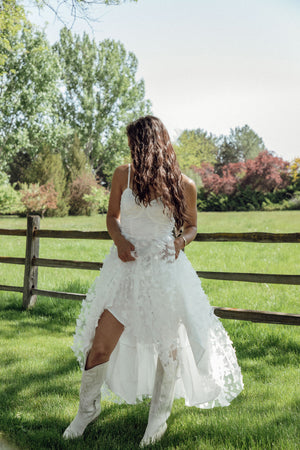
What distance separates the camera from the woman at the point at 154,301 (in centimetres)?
249

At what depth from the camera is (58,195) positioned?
2794 centimetres

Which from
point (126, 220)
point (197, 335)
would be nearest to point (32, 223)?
point (126, 220)

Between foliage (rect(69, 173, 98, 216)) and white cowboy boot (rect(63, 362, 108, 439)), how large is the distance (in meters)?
27.0

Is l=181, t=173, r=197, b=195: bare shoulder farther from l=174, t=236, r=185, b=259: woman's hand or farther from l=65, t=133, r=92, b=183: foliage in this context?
l=65, t=133, r=92, b=183: foliage

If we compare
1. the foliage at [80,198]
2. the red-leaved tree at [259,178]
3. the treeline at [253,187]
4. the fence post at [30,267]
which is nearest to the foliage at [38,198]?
the foliage at [80,198]

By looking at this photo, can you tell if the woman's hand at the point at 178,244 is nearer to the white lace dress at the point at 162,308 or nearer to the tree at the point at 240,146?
the white lace dress at the point at 162,308

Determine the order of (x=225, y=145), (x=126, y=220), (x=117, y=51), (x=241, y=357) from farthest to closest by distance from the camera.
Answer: (x=225, y=145) < (x=117, y=51) < (x=241, y=357) < (x=126, y=220)

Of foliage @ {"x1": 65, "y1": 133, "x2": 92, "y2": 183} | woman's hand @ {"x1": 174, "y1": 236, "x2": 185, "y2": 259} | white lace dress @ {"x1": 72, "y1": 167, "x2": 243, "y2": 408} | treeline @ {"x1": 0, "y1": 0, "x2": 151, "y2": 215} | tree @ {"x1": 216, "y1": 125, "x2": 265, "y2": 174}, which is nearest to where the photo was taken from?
white lace dress @ {"x1": 72, "y1": 167, "x2": 243, "y2": 408}

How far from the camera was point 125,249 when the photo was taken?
253 centimetres

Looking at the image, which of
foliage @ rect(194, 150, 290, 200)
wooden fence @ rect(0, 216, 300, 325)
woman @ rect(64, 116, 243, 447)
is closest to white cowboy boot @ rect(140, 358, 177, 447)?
woman @ rect(64, 116, 243, 447)

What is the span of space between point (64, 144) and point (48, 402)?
1520 inches

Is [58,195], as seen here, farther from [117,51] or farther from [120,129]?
Result: [117,51]

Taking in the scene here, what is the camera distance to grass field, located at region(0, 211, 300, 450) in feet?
8.59

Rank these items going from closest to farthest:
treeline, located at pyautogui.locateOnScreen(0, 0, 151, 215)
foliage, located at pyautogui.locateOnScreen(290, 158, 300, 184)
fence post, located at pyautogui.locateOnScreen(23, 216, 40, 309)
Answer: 1. fence post, located at pyautogui.locateOnScreen(23, 216, 40, 309)
2. foliage, located at pyautogui.locateOnScreen(290, 158, 300, 184)
3. treeline, located at pyautogui.locateOnScreen(0, 0, 151, 215)
